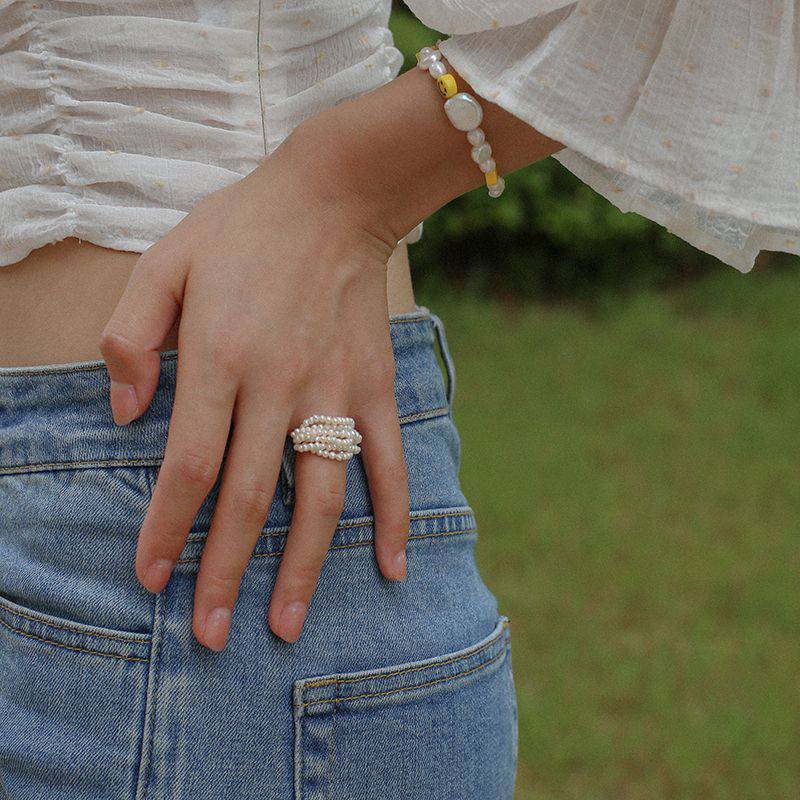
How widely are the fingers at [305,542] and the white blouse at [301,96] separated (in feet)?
0.75

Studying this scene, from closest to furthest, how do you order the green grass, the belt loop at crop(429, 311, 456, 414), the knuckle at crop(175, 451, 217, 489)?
the knuckle at crop(175, 451, 217, 489) → the belt loop at crop(429, 311, 456, 414) → the green grass

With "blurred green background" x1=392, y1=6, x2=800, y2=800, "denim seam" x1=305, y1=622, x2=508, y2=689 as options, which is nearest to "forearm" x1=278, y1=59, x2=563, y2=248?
"denim seam" x1=305, y1=622, x2=508, y2=689

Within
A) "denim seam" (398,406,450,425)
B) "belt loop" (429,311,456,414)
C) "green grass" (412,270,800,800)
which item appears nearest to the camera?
"denim seam" (398,406,450,425)

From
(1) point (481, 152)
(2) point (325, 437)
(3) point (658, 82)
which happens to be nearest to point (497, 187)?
(1) point (481, 152)

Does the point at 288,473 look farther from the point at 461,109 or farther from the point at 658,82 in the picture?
the point at 658,82

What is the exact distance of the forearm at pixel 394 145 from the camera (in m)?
0.82

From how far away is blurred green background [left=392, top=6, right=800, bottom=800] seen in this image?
305 cm

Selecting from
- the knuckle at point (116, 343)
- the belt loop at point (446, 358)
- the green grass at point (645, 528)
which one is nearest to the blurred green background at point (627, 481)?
the green grass at point (645, 528)

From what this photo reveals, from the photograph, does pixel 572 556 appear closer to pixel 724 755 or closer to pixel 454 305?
pixel 724 755

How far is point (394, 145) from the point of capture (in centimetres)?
82

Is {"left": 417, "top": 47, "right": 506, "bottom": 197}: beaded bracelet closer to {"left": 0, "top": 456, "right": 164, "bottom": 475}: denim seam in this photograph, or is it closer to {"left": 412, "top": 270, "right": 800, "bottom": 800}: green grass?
{"left": 0, "top": 456, "right": 164, "bottom": 475}: denim seam

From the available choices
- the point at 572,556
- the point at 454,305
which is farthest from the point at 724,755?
the point at 454,305

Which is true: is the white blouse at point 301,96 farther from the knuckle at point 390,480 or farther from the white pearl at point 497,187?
the knuckle at point 390,480

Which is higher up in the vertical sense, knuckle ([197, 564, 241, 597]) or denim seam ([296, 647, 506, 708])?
knuckle ([197, 564, 241, 597])
